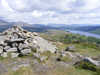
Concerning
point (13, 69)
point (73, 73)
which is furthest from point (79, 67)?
point (13, 69)

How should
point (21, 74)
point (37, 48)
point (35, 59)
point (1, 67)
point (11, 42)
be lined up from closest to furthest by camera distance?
1. point (21, 74)
2. point (1, 67)
3. point (35, 59)
4. point (37, 48)
5. point (11, 42)

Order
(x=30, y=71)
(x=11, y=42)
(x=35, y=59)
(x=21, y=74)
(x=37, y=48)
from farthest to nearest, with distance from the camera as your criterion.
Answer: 1. (x=11, y=42)
2. (x=37, y=48)
3. (x=35, y=59)
4. (x=30, y=71)
5. (x=21, y=74)

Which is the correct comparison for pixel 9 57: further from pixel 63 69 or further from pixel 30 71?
pixel 63 69

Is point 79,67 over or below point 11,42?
below

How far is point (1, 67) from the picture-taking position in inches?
568

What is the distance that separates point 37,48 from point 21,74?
33.0ft

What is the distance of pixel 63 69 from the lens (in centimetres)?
1382

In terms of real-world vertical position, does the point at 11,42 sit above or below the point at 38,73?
above

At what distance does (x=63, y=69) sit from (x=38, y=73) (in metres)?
3.73

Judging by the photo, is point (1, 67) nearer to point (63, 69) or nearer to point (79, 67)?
point (63, 69)

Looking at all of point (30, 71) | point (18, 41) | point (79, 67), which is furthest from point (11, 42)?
point (79, 67)

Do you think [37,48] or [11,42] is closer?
[37,48]

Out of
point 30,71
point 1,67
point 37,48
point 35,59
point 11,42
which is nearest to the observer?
point 30,71

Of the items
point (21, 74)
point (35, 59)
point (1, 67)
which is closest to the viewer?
point (21, 74)
